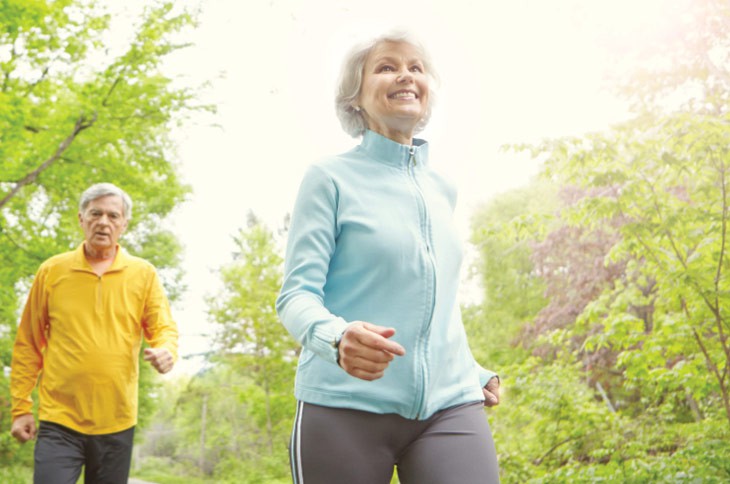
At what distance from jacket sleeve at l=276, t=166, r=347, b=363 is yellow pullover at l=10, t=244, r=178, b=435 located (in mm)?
1769

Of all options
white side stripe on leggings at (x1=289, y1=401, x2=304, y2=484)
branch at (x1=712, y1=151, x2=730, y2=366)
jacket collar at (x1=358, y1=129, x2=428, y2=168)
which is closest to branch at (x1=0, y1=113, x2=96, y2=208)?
branch at (x1=712, y1=151, x2=730, y2=366)

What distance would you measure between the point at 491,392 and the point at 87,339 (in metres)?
1.92

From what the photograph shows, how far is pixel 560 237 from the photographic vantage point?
1345 centimetres

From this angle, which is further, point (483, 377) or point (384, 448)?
point (483, 377)

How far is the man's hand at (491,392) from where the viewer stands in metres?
1.85

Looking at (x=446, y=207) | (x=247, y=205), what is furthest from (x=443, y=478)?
(x=247, y=205)

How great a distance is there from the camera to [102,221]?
3.32 meters

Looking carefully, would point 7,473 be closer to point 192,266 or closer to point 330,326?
point 192,266

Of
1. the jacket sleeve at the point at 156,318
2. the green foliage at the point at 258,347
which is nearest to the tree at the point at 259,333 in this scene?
the green foliage at the point at 258,347

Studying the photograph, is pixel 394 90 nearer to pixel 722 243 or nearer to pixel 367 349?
pixel 367 349

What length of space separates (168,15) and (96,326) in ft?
24.6

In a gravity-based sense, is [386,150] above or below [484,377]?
above

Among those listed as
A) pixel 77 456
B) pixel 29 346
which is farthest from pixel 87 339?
pixel 77 456

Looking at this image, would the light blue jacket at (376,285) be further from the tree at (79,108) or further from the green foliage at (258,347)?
the green foliage at (258,347)
